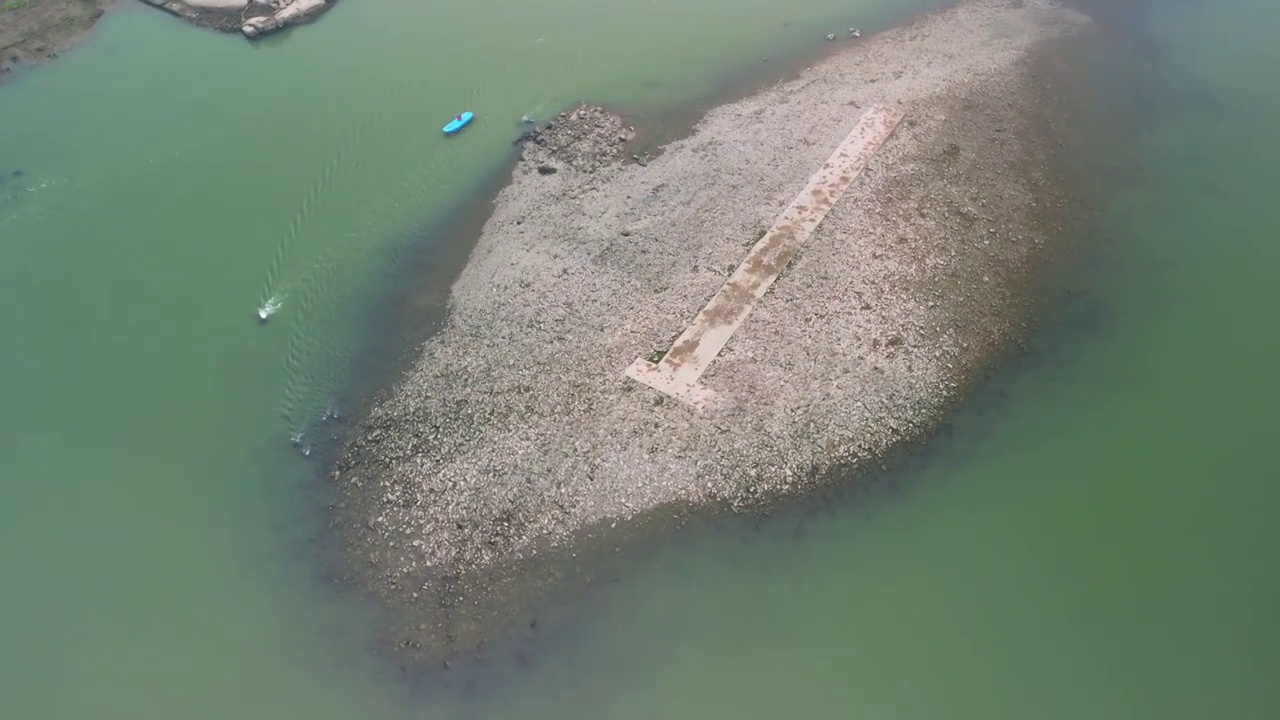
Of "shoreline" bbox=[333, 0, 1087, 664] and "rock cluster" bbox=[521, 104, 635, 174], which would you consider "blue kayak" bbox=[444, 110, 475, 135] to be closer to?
"rock cluster" bbox=[521, 104, 635, 174]

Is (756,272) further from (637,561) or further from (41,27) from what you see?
(41,27)

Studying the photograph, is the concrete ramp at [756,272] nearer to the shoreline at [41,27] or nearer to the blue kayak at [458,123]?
the blue kayak at [458,123]

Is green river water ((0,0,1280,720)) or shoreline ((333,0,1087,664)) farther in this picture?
shoreline ((333,0,1087,664))

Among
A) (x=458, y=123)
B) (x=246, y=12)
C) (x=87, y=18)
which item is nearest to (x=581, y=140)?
(x=458, y=123)

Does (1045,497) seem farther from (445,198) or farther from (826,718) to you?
(445,198)

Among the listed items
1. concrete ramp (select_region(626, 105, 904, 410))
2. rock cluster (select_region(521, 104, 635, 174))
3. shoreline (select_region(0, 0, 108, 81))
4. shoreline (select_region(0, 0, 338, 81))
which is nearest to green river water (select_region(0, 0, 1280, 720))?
rock cluster (select_region(521, 104, 635, 174))

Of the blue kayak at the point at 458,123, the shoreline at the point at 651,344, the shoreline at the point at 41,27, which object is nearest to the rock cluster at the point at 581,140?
the shoreline at the point at 651,344
